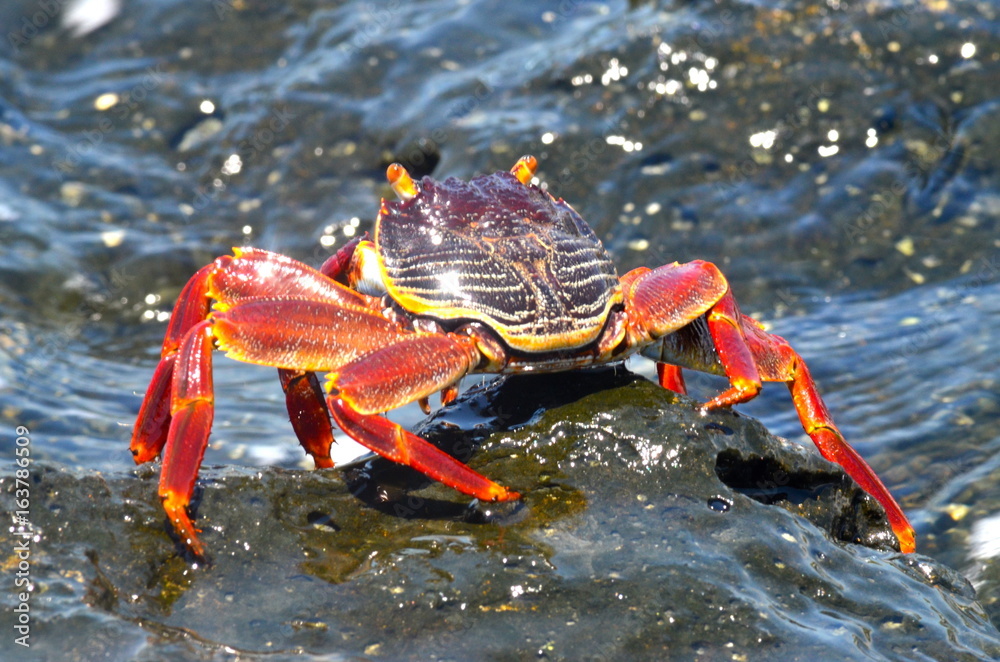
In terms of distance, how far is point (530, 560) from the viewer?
3.60 metres

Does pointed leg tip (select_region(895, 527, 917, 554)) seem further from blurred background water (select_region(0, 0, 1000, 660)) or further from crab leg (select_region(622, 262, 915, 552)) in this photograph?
blurred background water (select_region(0, 0, 1000, 660))

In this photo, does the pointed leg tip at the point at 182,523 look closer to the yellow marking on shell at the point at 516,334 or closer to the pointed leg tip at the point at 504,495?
the pointed leg tip at the point at 504,495

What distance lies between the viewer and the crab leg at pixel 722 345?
4426mm

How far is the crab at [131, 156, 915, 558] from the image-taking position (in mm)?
3857

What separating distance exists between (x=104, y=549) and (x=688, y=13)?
9173 millimetres

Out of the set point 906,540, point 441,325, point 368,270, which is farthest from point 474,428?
point 906,540

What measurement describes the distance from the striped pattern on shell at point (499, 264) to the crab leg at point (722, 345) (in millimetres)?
194

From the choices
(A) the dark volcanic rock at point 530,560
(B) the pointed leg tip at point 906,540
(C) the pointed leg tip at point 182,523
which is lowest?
(B) the pointed leg tip at point 906,540

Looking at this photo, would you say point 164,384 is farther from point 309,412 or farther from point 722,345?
point 722,345

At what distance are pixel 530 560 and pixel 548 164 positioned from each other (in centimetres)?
712

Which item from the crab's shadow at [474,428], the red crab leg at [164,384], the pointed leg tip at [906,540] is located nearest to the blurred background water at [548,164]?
the pointed leg tip at [906,540]

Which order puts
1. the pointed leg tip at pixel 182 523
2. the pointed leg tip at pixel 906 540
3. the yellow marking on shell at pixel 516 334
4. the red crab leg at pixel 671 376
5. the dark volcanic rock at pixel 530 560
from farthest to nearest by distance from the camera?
the red crab leg at pixel 671 376, the pointed leg tip at pixel 906 540, the yellow marking on shell at pixel 516 334, the pointed leg tip at pixel 182 523, the dark volcanic rock at pixel 530 560

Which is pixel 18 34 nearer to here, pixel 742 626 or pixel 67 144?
pixel 67 144

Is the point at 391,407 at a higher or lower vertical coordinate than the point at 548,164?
higher
